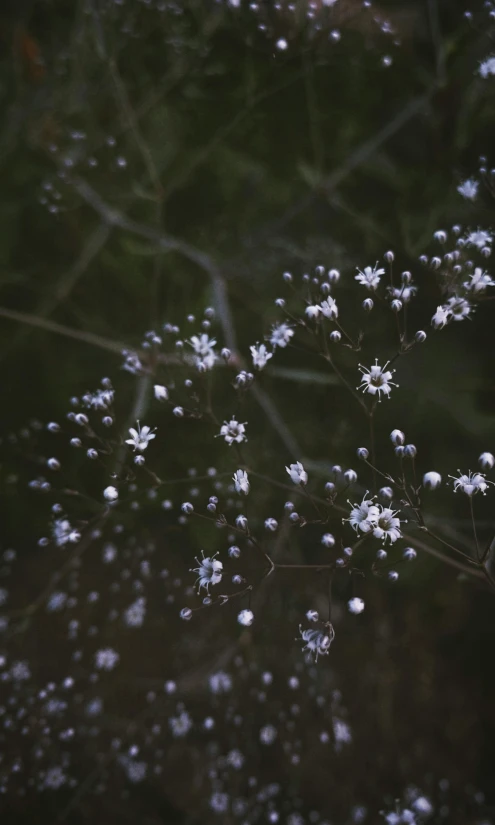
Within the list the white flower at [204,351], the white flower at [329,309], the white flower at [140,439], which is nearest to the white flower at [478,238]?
the white flower at [329,309]

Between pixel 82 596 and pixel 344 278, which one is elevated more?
pixel 344 278

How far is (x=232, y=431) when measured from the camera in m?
0.91

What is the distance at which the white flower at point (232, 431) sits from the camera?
0.88m

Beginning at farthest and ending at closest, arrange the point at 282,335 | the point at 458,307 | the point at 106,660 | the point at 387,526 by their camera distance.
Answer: the point at 106,660
the point at 282,335
the point at 458,307
the point at 387,526

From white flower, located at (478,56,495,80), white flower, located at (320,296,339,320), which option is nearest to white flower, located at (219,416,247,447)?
white flower, located at (320,296,339,320)

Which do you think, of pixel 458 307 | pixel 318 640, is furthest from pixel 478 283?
pixel 318 640

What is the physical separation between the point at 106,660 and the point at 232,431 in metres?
0.67

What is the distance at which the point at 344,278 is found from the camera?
1292mm

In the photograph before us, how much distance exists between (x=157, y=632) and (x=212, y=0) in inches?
57.8

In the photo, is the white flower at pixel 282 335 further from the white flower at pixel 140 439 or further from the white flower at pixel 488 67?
the white flower at pixel 488 67

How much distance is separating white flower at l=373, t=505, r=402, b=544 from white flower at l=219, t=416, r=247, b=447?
0.76 feet

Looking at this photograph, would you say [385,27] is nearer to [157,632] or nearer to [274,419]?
[274,419]

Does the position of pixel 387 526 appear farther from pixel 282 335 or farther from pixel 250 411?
pixel 250 411

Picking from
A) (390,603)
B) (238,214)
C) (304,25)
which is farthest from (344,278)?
(390,603)
